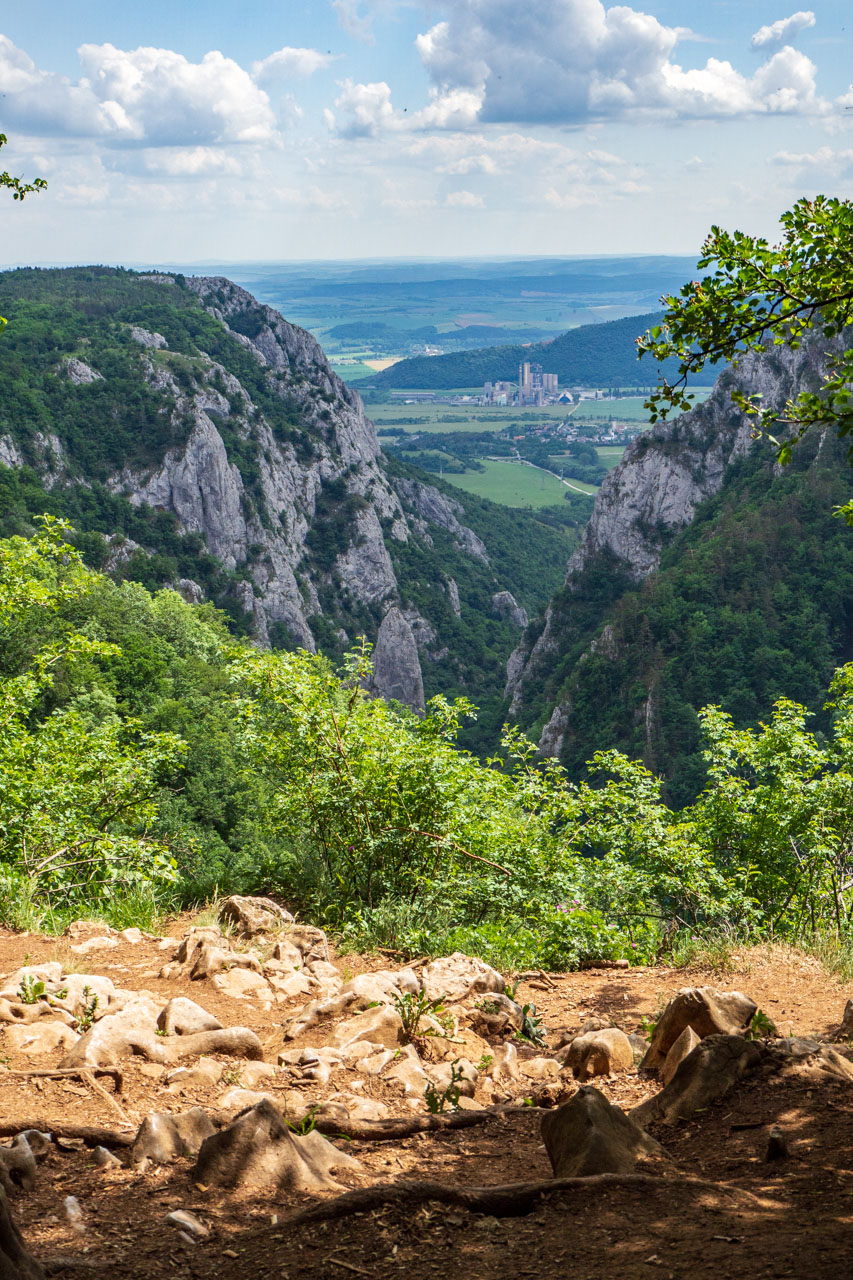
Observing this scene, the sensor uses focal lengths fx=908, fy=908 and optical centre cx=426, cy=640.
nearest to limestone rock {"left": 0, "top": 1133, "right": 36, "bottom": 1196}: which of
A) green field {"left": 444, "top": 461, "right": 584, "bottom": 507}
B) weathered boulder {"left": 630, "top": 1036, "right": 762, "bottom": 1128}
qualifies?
weathered boulder {"left": 630, "top": 1036, "right": 762, "bottom": 1128}

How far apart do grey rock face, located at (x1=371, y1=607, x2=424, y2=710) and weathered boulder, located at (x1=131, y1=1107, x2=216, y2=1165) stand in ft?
341

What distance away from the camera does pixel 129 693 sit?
37.9 meters

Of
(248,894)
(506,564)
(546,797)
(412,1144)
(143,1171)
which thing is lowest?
(506,564)

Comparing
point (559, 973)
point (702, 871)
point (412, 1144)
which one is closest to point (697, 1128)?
point (412, 1144)

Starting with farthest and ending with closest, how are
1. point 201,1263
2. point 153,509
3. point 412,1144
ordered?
point 153,509 < point 412,1144 < point 201,1263

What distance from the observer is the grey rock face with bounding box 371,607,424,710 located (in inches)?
4363

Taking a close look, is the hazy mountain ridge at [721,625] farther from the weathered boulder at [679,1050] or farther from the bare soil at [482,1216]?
the bare soil at [482,1216]

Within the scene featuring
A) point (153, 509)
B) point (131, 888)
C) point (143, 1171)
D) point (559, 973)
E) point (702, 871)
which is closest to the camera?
point (143, 1171)

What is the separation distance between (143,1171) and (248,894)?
7679mm

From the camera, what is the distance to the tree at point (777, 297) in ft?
19.5

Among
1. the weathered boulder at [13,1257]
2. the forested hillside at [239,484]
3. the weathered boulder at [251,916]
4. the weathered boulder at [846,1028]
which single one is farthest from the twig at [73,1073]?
the forested hillside at [239,484]

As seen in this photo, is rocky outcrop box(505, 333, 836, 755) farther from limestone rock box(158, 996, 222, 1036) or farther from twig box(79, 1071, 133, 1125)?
twig box(79, 1071, 133, 1125)

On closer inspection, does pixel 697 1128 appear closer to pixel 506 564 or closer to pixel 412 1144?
pixel 412 1144

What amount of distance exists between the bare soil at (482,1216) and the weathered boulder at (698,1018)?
0.29m
